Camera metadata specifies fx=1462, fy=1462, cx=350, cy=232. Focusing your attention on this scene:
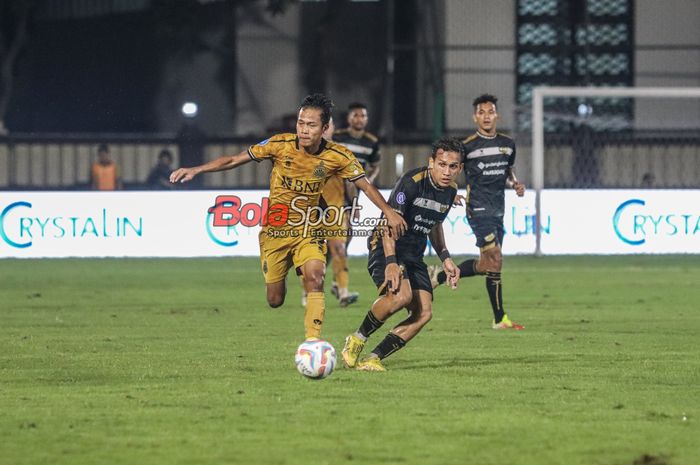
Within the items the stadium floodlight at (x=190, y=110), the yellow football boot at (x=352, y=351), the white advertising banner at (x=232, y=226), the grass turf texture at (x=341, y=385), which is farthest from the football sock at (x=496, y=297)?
the stadium floodlight at (x=190, y=110)

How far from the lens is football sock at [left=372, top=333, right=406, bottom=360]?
997cm

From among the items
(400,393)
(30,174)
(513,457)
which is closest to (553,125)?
(30,174)

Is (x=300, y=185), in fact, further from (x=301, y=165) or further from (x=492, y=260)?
(x=492, y=260)

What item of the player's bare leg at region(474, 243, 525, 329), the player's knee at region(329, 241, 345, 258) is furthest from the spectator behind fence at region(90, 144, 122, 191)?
the player's bare leg at region(474, 243, 525, 329)

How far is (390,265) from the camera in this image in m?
9.56

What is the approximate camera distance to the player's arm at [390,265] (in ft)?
31.0

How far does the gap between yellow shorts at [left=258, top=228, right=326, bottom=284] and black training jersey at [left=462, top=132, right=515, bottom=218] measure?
3.77 meters

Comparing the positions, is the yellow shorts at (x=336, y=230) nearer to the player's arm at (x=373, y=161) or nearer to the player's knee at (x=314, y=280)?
the player's arm at (x=373, y=161)

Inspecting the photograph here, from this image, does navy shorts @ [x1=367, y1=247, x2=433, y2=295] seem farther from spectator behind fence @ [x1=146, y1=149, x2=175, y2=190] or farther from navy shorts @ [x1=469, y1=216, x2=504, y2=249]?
spectator behind fence @ [x1=146, y1=149, x2=175, y2=190]

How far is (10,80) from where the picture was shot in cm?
2939

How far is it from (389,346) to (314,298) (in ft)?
2.35

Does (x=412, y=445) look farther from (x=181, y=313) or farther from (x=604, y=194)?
(x=604, y=194)

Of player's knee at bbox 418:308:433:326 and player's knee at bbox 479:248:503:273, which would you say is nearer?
player's knee at bbox 418:308:433:326

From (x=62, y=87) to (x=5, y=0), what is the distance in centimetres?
222
